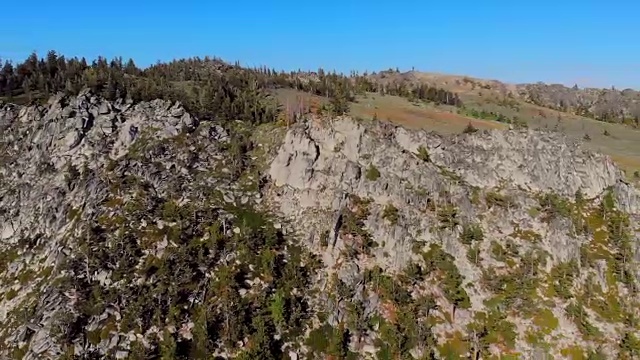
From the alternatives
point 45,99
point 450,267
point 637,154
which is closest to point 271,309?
point 450,267

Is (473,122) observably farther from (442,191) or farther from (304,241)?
(304,241)

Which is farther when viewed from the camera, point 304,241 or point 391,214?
point 391,214

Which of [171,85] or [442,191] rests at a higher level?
[171,85]

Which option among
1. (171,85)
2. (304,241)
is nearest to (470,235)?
(304,241)

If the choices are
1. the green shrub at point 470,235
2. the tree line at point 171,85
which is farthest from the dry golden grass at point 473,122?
the green shrub at point 470,235

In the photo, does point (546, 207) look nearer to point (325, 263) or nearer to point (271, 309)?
point (325, 263)

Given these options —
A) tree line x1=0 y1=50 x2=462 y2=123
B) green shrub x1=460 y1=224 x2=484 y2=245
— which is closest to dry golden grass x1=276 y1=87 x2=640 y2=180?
tree line x1=0 y1=50 x2=462 y2=123

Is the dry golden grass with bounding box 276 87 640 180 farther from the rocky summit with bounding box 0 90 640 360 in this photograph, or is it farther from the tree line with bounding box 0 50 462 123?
the rocky summit with bounding box 0 90 640 360

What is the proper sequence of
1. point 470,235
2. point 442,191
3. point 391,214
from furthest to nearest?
point 442,191
point 391,214
point 470,235

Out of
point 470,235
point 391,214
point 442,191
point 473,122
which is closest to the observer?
point 470,235

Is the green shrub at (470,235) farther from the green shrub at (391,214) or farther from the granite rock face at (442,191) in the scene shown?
the green shrub at (391,214)
